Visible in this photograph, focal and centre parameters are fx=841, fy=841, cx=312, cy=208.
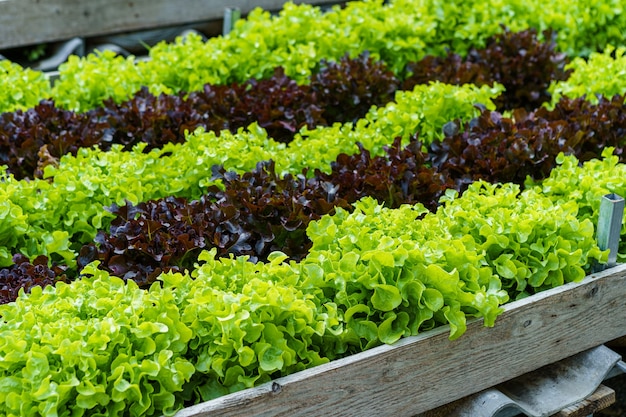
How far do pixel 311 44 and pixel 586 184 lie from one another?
251 cm

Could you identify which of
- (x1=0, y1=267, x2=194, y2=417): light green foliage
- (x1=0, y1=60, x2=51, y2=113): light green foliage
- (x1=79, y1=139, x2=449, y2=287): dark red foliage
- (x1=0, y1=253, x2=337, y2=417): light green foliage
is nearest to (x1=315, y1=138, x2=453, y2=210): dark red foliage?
Answer: (x1=79, y1=139, x2=449, y2=287): dark red foliage

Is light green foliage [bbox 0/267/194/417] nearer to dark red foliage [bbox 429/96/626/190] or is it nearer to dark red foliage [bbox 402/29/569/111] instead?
dark red foliage [bbox 429/96/626/190]

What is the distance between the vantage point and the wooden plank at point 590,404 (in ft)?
10.6

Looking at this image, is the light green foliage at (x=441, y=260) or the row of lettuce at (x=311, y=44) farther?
the row of lettuce at (x=311, y=44)

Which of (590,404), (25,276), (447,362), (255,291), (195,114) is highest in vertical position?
(255,291)

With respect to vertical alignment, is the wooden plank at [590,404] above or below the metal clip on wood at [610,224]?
below

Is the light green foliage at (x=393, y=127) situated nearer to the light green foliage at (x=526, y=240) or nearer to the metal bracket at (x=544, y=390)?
the light green foliage at (x=526, y=240)

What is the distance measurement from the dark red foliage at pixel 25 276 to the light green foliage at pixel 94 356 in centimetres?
36

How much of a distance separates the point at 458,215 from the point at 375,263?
0.60m

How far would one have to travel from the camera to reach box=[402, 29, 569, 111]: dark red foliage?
5.43m

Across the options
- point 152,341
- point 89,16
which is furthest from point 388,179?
point 89,16

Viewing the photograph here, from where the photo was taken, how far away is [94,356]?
2459mm

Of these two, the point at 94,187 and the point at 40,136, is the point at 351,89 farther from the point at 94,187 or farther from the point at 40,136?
the point at 94,187

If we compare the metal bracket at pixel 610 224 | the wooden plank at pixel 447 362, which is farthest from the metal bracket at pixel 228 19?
the wooden plank at pixel 447 362
